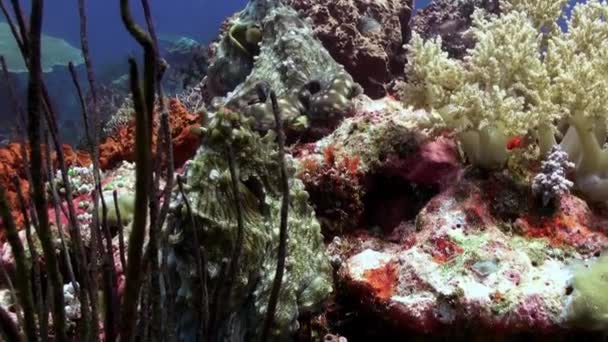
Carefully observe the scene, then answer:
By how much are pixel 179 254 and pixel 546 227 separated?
6.67ft

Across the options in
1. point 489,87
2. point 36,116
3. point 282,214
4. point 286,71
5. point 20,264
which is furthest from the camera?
point 286,71

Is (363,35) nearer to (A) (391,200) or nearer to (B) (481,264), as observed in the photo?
(A) (391,200)

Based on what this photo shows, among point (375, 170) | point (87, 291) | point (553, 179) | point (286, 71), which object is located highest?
point (286, 71)

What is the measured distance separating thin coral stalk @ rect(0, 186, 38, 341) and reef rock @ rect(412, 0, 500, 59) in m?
7.07

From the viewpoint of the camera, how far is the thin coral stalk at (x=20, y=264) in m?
0.87

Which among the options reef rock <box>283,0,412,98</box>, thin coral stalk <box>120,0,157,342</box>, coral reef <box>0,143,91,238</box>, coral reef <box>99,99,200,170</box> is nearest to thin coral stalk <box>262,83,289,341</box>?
thin coral stalk <box>120,0,157,342</box>

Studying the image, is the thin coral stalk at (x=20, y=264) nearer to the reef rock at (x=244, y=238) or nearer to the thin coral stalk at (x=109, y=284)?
the thin coral stalk at (x=109, y=284)

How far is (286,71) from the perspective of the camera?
14.9ft

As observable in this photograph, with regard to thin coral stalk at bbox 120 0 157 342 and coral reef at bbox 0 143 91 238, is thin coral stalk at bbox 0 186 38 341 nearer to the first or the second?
thin coral stalk at bbox 120 0 157 342

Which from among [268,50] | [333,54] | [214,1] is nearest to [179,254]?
[268,50]

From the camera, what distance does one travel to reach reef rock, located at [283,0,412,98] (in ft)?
19.9

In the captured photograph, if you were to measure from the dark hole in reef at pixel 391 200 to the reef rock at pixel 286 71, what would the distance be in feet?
2.83

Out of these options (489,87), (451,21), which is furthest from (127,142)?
(451,21)

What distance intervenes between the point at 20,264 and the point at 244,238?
4.19ft
